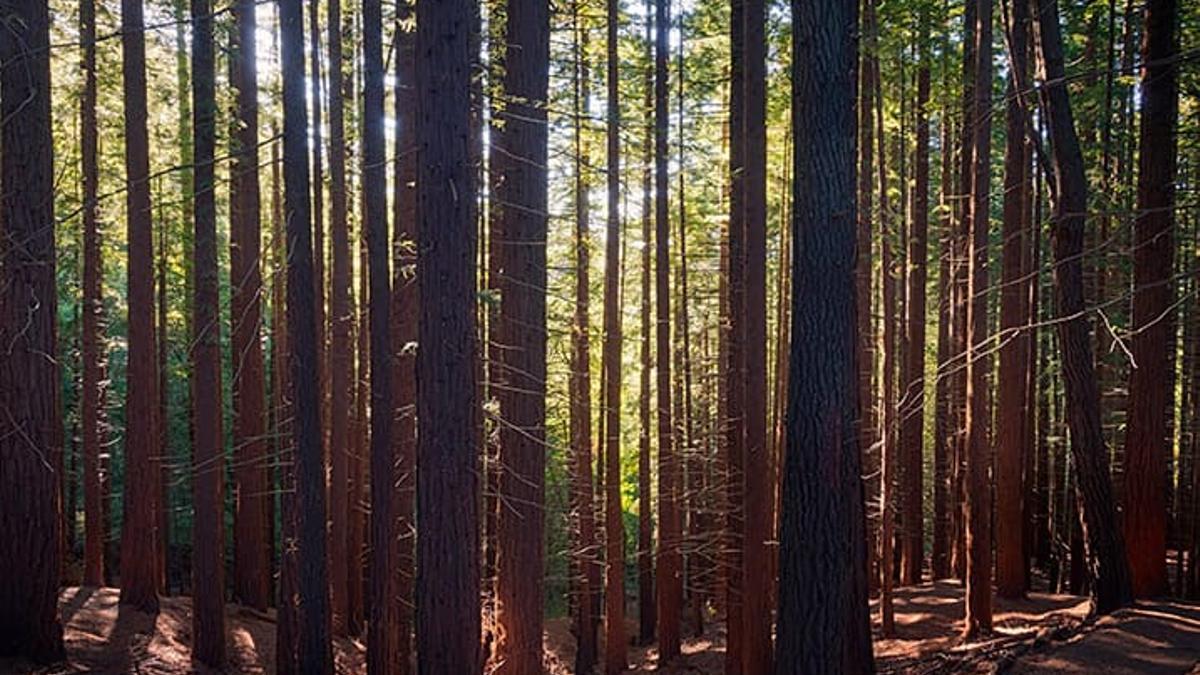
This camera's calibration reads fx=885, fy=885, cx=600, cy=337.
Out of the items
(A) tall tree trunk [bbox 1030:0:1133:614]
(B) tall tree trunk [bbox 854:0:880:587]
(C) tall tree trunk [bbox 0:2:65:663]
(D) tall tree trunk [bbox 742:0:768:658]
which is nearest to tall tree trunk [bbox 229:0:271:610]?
(C) tall tree trunk [bbox 0:2:65:663]

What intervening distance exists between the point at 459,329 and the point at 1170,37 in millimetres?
9038

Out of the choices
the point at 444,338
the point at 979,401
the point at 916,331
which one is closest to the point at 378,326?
the point at 444,338

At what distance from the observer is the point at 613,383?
48.7 ft

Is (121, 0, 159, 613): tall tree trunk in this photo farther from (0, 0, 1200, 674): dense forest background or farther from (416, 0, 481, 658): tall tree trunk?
A: (416, 0, 481, 658): tall tree trunk

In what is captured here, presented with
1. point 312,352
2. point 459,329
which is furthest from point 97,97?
point 459,329

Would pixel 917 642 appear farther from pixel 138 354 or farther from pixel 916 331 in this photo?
pixel 138 354

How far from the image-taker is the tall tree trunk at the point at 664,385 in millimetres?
14375

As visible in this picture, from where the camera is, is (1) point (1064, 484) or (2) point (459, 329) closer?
(2) point (459, 329)

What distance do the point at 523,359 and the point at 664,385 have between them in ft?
19.6

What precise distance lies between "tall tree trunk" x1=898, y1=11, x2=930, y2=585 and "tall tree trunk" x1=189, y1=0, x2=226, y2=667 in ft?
37.9

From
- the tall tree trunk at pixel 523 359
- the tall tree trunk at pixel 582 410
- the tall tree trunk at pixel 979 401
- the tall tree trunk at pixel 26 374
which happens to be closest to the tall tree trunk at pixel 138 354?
the tall tree trunk at pixel 26 374

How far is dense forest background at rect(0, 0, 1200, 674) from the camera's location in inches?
281

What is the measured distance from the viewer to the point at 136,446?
12.6 metres

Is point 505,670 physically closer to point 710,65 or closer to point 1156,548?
point 1156,548
